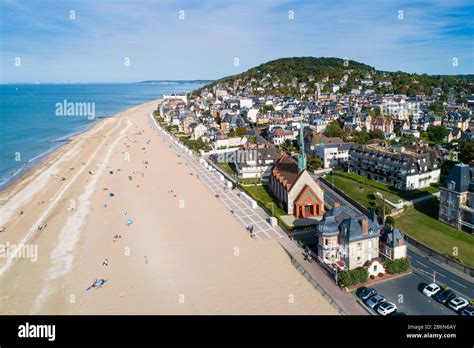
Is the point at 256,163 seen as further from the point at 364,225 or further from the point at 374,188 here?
the point at 364,225

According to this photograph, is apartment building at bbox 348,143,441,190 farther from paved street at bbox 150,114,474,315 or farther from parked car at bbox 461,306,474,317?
parked car at bbox 461,306,474,317

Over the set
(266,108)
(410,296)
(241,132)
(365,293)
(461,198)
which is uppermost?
(266,108)

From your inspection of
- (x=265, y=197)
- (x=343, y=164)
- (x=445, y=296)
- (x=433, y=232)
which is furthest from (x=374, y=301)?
(x=343, y=164)

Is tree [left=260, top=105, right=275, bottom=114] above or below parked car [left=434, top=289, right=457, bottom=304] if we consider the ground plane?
above

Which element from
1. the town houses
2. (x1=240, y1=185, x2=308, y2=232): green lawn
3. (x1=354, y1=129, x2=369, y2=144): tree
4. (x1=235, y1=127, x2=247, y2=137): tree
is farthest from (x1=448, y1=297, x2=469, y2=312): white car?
(x1=235, y1=127, x2=247, y2=137): tree

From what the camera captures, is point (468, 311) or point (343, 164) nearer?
point (468, 311)

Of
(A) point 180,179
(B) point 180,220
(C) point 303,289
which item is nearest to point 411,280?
(C) point 303,289

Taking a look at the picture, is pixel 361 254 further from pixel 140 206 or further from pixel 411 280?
pixel 140 206

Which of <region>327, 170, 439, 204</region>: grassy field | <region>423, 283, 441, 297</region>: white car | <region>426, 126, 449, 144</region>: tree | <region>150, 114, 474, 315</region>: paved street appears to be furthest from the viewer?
<region>426, 126, 449, 144</region>: tree
